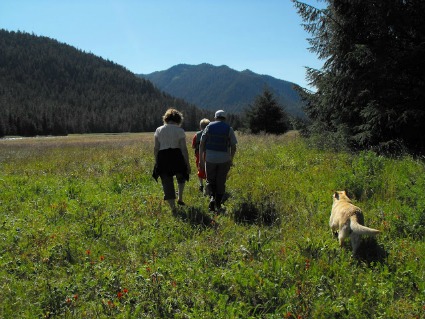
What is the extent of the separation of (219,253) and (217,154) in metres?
2.60

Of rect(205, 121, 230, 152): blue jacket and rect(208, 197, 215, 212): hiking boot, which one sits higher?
rect(205, 121, 230, 152): blue jacket

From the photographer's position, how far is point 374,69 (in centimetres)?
1045

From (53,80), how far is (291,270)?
710ft

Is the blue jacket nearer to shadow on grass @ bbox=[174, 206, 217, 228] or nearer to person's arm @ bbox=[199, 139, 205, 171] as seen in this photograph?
person's arm @ bbox=[199, 139, 205, 171]

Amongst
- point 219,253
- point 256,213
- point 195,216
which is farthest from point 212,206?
point 219,253

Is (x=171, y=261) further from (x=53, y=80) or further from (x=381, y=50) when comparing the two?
(x=53, y=80)

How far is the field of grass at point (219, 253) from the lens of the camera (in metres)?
3.43

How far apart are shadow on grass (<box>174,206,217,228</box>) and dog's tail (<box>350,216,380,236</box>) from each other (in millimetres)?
2254

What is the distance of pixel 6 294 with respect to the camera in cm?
373

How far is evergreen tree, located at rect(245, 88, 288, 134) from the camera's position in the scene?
32719mm

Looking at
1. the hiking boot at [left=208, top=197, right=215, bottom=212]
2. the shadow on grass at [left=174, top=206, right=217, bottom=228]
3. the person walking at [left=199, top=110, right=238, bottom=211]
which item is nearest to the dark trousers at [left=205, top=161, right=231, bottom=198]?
the person walking at [left=199, top=110, right=238, bottom=211]

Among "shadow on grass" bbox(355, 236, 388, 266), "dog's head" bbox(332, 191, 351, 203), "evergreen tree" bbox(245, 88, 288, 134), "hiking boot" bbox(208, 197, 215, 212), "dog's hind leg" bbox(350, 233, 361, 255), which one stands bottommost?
"shadow on grass" bbox(355, 236, 388, 266)

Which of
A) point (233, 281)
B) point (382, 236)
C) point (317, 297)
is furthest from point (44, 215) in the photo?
point (382, 236)

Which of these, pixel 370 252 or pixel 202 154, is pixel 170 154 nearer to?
pixel 202 154
